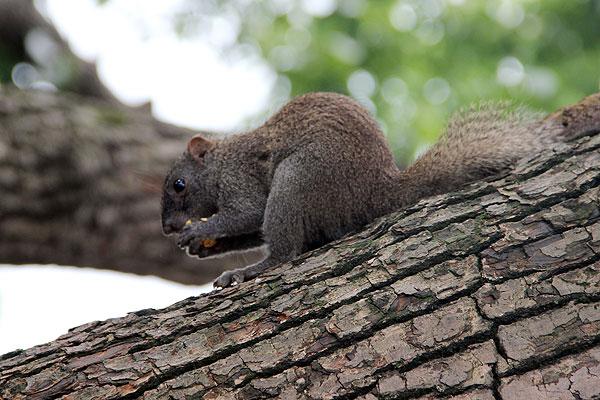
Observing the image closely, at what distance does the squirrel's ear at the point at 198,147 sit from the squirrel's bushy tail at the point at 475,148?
202 centimetres

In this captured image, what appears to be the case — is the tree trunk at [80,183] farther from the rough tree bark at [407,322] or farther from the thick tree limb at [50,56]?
the rough tree bark at [407,322]

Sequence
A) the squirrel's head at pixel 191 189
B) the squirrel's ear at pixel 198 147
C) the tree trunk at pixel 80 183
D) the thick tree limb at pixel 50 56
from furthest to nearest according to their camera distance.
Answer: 1. the thick tree limb at pixel 50 56
2. the tree trunk at pixel 80 183
3. the squirrel's ear at pixel 198 147
4. the squirrel's head at pixel 191 189

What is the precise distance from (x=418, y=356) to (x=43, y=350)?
66.3 inches

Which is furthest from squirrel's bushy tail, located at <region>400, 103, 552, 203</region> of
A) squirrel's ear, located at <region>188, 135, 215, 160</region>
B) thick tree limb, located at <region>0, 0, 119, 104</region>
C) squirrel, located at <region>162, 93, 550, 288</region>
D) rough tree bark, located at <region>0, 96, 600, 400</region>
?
thick tree limb, located at <region>0, 0, 119, 104</region>

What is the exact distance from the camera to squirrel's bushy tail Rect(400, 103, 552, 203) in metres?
3.86

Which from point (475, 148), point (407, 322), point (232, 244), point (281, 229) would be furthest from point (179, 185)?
point (407, 322)

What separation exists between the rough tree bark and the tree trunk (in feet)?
11.4

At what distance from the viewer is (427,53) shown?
31.9 ft

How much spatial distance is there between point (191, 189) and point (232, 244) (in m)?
0.66

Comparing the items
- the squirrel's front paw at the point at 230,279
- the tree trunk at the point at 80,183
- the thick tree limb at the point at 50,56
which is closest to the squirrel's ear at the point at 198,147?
the tree trunk at the point at 80,183

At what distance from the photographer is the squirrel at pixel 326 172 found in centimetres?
400

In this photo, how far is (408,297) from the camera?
308cm

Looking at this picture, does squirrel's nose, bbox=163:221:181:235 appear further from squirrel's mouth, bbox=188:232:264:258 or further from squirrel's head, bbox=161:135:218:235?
squirrel's mouth, bbox=188:232:264:258

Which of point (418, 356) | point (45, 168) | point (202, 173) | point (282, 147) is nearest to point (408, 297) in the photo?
point (418, 356)
